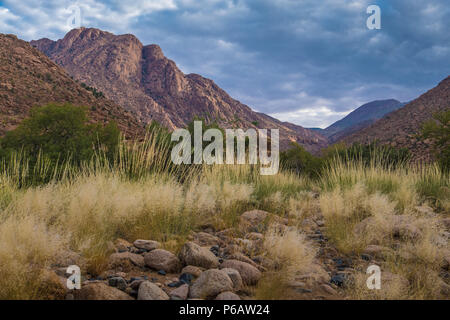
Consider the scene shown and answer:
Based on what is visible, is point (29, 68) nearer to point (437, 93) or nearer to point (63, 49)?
point (437, 93)

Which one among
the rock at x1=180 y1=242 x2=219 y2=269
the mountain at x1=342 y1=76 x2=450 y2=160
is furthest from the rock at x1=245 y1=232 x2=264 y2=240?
the mountain at x1=342 y1=76 x2=450 y2=160

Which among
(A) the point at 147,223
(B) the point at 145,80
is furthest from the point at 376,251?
(B) the point at 145,80

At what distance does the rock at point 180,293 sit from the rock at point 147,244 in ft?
3.23

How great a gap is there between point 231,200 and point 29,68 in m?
35.5

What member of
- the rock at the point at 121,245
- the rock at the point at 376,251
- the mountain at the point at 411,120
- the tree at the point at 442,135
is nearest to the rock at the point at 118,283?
the rock at the point at 121,245

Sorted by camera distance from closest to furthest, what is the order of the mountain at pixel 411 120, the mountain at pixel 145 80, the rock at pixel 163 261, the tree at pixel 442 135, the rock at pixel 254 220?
the rock at pixel 163 261 < the rock at pixel 254 220 < the tree at pixel 442 135 < the mountain at pixel 411 120 < the mountain at pixel 145 80

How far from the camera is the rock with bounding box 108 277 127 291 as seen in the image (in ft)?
7.16

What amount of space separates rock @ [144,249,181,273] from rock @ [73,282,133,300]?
635mm

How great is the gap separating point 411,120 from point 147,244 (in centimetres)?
4103

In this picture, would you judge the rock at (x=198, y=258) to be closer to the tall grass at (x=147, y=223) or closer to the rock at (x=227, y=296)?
the tall grass at (x=147, y=223)

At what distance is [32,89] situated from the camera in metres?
27.4

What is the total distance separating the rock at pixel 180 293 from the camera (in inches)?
82.2

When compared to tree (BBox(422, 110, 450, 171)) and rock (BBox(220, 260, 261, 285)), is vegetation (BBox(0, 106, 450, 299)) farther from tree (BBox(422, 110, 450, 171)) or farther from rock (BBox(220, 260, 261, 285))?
tree (BBox(422, 110, 450, 171))
